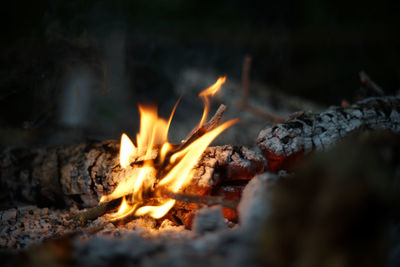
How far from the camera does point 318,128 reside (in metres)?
1.58

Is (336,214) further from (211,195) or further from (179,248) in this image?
(211,195)

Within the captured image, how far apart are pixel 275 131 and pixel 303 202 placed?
82 cm

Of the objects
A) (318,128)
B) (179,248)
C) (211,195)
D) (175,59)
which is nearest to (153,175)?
(211,195)

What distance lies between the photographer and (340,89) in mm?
3371

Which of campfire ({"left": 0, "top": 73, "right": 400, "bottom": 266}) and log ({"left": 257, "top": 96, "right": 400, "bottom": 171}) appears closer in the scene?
campfire ({"left": 0, "top": 73, "right": 400, "bottom": 266})

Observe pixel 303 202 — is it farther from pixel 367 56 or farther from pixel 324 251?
pixel 367 56

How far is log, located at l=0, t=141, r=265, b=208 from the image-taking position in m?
1.44

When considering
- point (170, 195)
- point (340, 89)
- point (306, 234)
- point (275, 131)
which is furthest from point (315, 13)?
point (306, 234)

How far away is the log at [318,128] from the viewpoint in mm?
1488

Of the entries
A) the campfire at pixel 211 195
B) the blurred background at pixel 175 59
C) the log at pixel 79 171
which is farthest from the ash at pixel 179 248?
the blurred background at pixel 175 59

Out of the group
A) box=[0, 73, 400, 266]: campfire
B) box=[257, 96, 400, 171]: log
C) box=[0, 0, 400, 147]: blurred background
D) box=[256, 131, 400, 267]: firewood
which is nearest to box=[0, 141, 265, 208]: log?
box=[0, 73, 400, 266]: campfire

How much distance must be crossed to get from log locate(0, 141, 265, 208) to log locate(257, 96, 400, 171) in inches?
4.3

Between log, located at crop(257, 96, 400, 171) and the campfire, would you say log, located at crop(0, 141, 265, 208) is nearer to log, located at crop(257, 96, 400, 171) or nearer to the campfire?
the campfire

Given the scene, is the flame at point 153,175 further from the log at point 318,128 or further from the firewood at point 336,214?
the firewood at point 336,214
